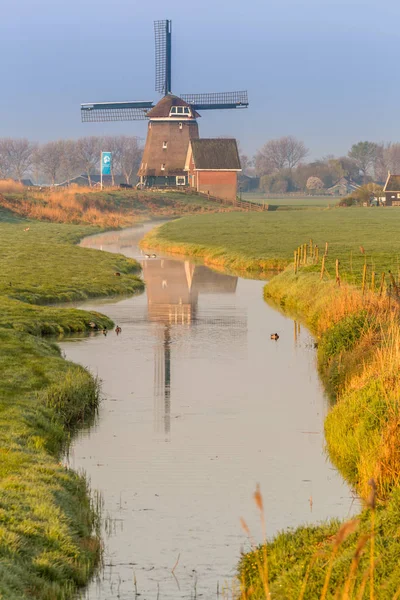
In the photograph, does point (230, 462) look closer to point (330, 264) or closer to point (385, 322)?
point (385, 322)

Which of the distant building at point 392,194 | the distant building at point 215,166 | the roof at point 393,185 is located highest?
the distant building at point 215,166

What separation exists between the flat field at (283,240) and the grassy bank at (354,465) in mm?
12118

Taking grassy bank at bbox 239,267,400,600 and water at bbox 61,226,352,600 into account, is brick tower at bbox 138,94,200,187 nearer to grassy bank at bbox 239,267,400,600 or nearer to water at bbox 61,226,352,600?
water at bbox 61,226,352,600

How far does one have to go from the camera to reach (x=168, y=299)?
132 feet

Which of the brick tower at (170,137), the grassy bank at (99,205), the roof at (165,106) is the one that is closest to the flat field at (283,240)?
the grassy bank at (99,205)

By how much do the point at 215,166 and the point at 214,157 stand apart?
3.87 ft

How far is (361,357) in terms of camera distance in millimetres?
22219

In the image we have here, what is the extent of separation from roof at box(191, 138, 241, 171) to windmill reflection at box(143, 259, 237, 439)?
7320 centimetres

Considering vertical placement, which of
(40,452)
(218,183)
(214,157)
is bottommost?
(40,452)

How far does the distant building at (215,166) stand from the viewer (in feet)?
431

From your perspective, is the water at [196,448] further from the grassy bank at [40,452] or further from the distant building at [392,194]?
the distant building at [392,194]

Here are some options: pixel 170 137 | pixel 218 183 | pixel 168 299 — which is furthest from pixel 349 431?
pixel 170 137

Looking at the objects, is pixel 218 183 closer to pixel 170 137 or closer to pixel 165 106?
pixel 170 137

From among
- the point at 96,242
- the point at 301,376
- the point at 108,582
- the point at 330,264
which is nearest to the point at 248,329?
the point at 301,376
